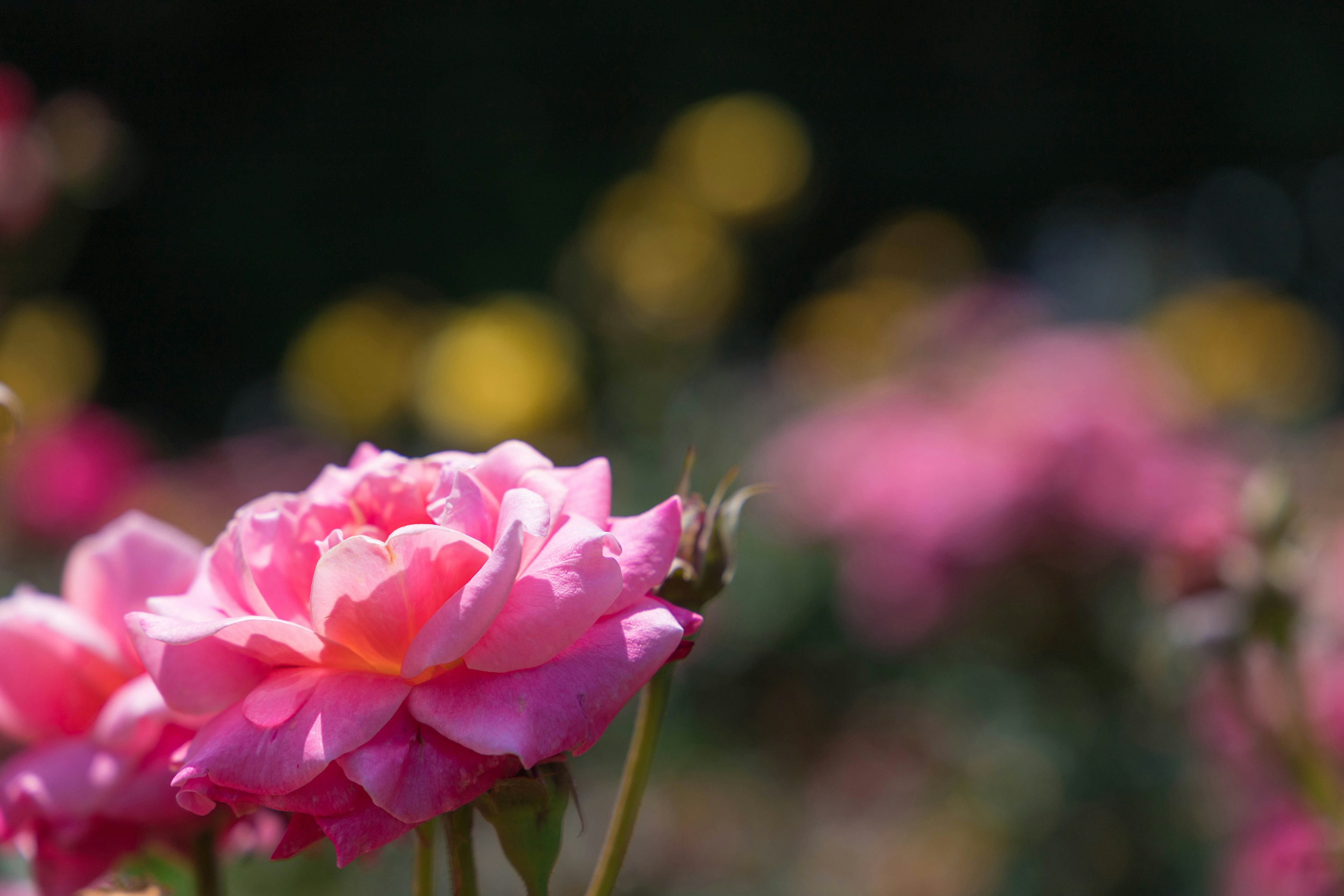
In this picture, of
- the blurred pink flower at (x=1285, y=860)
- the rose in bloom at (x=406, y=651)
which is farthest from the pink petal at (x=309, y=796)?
the blurred pink flower at (x=1285, y=860)

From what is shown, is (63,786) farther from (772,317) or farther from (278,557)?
(772,317)

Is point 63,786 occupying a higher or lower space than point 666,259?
higher

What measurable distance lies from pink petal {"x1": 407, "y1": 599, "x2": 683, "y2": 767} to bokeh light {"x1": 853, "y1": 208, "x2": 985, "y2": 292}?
105 inches

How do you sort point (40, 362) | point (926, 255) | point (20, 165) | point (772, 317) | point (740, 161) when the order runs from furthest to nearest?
1. point (772, 317)
2. point (926, 255)
3. point (740, 161)
4. point (40, 362)
5. point (20, 165)

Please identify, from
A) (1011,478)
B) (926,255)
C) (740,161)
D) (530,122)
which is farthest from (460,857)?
(530,122)

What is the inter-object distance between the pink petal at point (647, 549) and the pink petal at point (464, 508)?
3 cm

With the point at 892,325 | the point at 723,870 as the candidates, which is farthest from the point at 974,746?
the point at 892,325

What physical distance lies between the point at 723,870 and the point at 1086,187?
442 cm

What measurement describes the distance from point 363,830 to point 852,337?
8.09 feet

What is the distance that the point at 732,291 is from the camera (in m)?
2.18

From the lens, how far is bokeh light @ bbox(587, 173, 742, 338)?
201cm

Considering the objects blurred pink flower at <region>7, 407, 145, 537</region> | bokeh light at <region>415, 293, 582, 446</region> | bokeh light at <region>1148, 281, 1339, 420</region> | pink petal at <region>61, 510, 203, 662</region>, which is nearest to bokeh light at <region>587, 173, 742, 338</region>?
bokeh light at <region>415, 293, 582, 446</region>

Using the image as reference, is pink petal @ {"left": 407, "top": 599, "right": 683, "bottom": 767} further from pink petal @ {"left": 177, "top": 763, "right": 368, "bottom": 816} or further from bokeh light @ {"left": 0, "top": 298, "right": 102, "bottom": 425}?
bokeh light @ {"left": 0, "top": 298, "right": 102, "bottom": 425}

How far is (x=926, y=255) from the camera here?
3.00m
